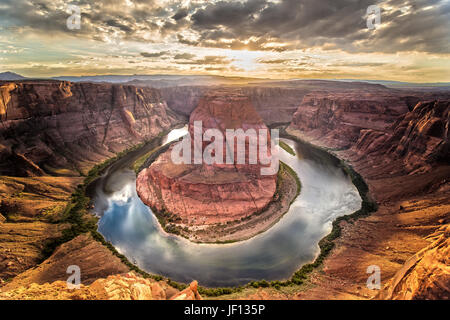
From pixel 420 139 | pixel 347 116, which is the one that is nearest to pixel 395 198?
pixel 420 139

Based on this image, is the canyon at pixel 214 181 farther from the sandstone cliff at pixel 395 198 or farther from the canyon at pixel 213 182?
the canyon at pixel 213 182

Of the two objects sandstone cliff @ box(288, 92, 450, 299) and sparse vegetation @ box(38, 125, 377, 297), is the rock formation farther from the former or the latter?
sandstone cliff @ box(288, 92, 450, 299)

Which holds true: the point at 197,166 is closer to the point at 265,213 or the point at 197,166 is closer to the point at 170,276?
the point at 265,213

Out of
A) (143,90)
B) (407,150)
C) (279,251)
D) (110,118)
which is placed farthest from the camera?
(143,90)

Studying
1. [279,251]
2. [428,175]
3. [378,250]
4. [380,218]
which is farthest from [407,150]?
[279,251]

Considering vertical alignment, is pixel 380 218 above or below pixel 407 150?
below

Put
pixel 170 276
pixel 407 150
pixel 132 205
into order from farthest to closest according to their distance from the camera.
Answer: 1. pixel 407 150
2. pixel 132 205
3. pixel 170 276

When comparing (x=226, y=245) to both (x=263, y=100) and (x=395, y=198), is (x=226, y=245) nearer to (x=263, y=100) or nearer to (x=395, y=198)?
(x=395, y=198)
